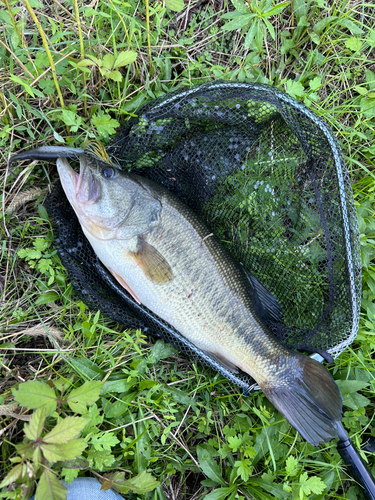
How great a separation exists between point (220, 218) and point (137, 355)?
1186 mm

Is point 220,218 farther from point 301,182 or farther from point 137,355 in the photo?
point 137,355

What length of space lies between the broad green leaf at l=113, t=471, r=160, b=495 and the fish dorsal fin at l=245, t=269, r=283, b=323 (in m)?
1.27

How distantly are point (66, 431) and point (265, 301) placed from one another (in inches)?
61.4

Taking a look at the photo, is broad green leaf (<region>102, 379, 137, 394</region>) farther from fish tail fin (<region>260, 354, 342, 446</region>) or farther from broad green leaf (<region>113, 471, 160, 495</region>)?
fish tail fin (<region>260, 354, 342, 446</region>)

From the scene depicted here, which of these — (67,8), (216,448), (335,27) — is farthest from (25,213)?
(335,27)

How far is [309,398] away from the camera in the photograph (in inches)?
99.7

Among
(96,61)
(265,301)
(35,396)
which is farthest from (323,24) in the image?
(35,396)

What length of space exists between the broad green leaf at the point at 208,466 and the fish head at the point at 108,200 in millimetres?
1558

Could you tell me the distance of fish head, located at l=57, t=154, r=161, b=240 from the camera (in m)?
2.55

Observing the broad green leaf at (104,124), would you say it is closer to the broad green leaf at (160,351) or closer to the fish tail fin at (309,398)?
the broad green leaf at (160,351)

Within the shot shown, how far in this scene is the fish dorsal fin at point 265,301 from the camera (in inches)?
110

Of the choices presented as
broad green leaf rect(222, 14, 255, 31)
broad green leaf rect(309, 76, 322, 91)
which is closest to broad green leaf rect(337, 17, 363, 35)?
broad green leaf rect(309, 76, 322, 91)

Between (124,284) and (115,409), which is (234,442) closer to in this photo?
(115,409)

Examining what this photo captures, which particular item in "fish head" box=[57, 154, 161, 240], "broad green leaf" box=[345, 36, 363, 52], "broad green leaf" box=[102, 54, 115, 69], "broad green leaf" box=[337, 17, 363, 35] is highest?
"broad green leaf" box=[337, 17, 363, 35]
